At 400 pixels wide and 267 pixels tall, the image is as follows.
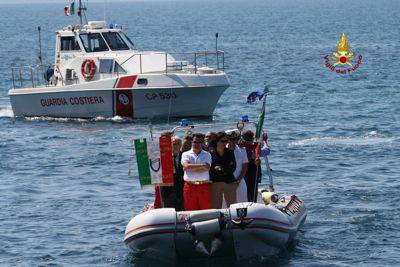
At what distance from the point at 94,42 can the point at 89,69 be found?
1.71 m

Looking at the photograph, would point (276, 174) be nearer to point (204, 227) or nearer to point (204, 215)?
point (204, 215)

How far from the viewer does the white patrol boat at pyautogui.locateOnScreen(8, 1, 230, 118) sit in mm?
35250

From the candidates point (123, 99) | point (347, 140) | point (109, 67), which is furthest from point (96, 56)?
point (347, 140)

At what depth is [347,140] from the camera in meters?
32.0

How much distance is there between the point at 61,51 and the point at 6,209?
579 inches

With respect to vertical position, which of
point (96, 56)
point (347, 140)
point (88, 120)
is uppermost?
point (96, 56)

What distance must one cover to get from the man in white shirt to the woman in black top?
24 centimetres

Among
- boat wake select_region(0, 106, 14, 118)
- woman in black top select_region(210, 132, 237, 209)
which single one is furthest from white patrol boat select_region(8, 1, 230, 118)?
woman in black top select_region(210, 132, 237, 209)

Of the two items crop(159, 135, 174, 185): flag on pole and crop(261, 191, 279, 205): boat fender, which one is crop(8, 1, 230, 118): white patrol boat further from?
crop(159, 135, 174, 185): flag on pole

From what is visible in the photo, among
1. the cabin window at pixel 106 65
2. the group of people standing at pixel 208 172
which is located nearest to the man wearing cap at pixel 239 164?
the group of people standing at pixel 208 172

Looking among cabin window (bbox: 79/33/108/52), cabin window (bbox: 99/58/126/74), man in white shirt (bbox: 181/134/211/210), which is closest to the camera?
man in white shirt (bbox: 181/134/211/210)

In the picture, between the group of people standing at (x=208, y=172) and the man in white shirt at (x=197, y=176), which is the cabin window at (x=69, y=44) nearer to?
the group of people standing at (x=208, y=172)

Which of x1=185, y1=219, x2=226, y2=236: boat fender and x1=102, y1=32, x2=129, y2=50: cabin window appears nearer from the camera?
x1=185, y1=219, x2=226, y2=236: boat fender

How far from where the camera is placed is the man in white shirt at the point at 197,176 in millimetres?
18156
